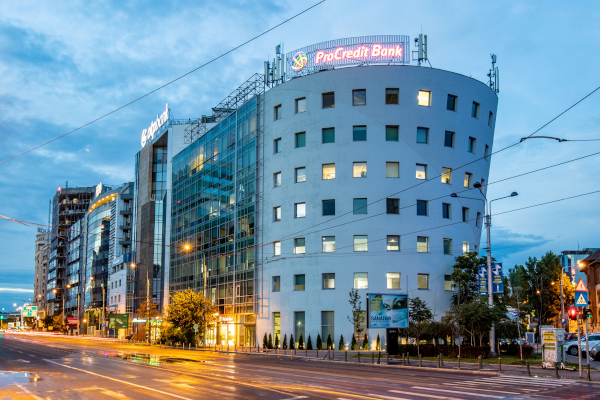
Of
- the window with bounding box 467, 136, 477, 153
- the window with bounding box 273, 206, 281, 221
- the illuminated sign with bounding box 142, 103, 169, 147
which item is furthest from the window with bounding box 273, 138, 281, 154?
the illuminated sign with bounding box 142, 103, 169, 147

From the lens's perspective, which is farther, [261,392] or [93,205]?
[93,205]

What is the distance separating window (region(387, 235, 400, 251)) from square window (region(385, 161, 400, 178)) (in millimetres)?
5979

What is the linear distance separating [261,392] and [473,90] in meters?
47.9

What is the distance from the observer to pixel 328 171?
56.0m

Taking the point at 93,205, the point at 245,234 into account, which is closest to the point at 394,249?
the point at 245,234

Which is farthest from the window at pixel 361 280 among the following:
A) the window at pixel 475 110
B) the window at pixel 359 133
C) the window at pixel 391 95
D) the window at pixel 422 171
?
the window at pixel 475 110

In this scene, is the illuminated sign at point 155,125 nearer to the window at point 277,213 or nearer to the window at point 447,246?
the window at point 277,213

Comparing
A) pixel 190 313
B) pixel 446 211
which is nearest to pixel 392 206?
pixel 446 211

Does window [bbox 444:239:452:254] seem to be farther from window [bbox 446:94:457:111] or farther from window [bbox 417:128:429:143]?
window [bbox 446:94:457:111]

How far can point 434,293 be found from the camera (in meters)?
54.2

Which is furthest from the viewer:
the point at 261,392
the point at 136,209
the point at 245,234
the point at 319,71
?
the point at 136,209

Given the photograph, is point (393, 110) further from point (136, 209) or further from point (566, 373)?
point (136, 209)

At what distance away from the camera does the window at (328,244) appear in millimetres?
54594

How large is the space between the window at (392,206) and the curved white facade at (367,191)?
1.15 feet
